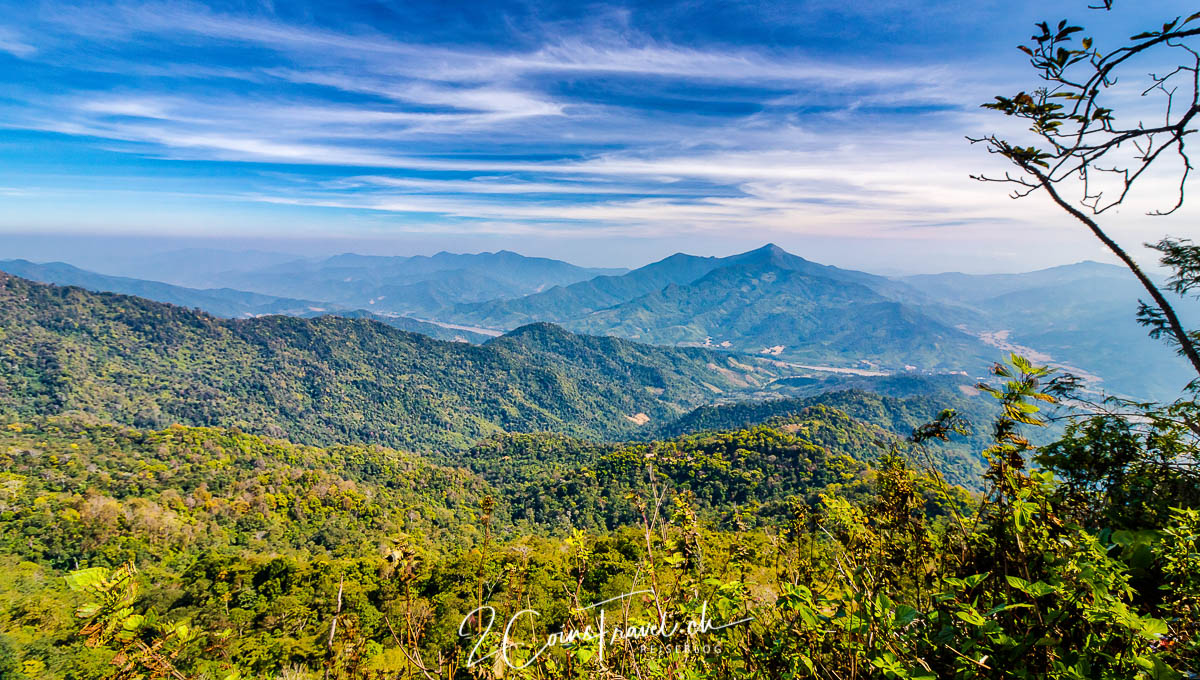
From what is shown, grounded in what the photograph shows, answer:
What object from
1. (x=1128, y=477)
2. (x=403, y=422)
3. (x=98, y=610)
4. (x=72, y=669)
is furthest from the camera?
(x=403, y=422)

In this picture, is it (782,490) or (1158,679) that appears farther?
(782,490)

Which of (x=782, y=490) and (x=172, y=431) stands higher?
(x=172, y=431)

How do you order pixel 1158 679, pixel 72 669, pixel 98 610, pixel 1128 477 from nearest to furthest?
pixel 1158 679 < pixel 98 610 < pixel 1128 477 < pixel 72 669

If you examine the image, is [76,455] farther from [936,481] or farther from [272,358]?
[272,358]

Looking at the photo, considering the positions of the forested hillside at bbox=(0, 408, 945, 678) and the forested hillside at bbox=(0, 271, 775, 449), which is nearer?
the forested hillside at bbox=(0, 408, 945, 678)

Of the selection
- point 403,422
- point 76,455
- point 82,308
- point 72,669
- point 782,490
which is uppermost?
point 82,308

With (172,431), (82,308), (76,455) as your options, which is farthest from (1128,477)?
(82,308)

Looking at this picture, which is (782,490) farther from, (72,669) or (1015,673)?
(1015,673)

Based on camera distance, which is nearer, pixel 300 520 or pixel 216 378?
pixel 300 520

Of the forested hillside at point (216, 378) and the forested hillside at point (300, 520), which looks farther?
the forested hillside at point (216, 378)

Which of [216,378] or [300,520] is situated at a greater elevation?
[216,378]
